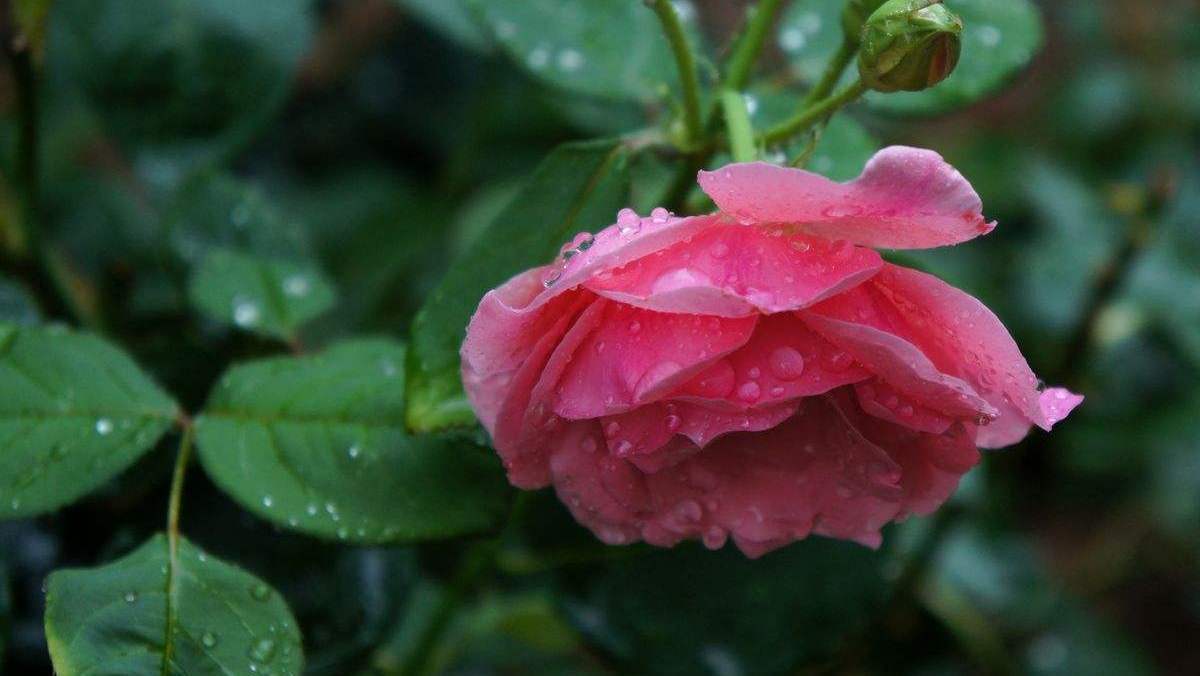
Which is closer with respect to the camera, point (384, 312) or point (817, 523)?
point (817, 523)

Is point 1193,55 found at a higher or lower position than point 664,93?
lower

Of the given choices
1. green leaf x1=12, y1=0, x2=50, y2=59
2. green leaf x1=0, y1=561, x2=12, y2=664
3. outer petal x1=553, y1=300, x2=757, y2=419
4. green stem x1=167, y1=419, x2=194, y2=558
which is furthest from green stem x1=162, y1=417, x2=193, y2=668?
green leaf x1=12, y1=0, x2=50, y2=59

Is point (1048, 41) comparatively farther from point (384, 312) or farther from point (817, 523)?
point (817, 523)

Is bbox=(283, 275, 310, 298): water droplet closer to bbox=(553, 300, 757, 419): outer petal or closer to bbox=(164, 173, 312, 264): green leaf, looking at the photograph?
bbox=(164, 173, 312, 264): green leaf

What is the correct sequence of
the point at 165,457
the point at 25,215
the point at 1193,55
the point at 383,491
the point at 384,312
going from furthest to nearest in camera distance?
the point at 1193,55 → the point at 384,312 → the point at 25,215 → the point at 165,457 → the point at 383,491

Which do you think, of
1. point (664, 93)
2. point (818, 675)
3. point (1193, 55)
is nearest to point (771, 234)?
point (664, 93)

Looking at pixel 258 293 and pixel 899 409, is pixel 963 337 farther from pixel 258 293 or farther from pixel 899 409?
pixel 258 293

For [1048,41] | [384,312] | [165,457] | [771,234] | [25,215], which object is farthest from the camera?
[1048,41]
